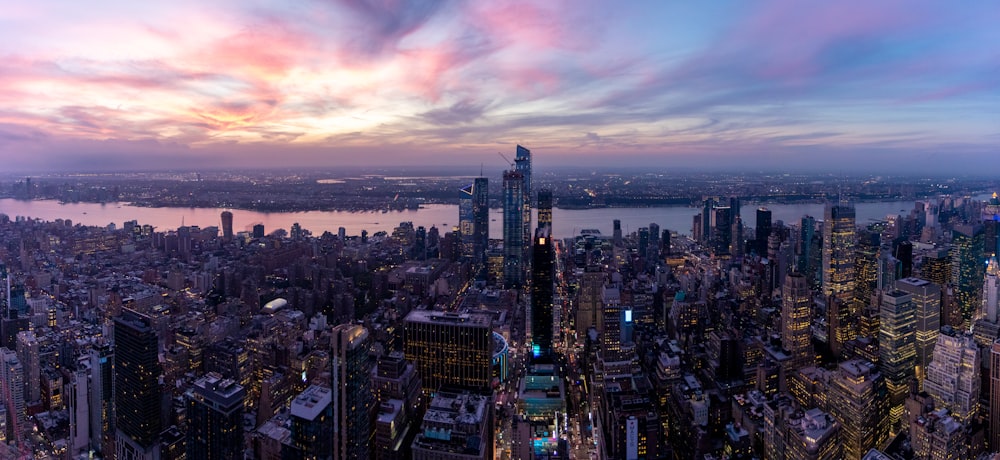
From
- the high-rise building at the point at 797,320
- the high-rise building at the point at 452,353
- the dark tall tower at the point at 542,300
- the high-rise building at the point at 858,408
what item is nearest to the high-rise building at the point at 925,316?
the high-rise building at the point at 797,320

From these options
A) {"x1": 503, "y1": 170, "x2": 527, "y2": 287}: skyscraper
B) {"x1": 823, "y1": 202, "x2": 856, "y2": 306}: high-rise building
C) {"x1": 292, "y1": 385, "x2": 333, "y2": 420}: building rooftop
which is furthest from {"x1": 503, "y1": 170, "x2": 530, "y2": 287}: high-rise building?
{"x1": 292, "y1": 385, "x2": 333, "y2": 420}: building rooftop

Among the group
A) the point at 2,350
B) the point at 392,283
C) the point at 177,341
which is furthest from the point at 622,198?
the point at 2,350

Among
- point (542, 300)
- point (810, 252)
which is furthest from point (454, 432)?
point (810, 252)

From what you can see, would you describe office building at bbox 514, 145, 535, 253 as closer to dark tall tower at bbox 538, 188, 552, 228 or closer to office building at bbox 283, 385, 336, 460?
dark tall tower at bbox 538, 188, 552, 228

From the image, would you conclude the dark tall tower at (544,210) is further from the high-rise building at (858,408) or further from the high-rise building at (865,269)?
the high-rise building at (858,408)

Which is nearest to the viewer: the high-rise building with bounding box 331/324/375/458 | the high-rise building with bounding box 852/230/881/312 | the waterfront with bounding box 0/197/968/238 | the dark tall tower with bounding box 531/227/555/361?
the high-rise building with bounding box 331/324/375/458
